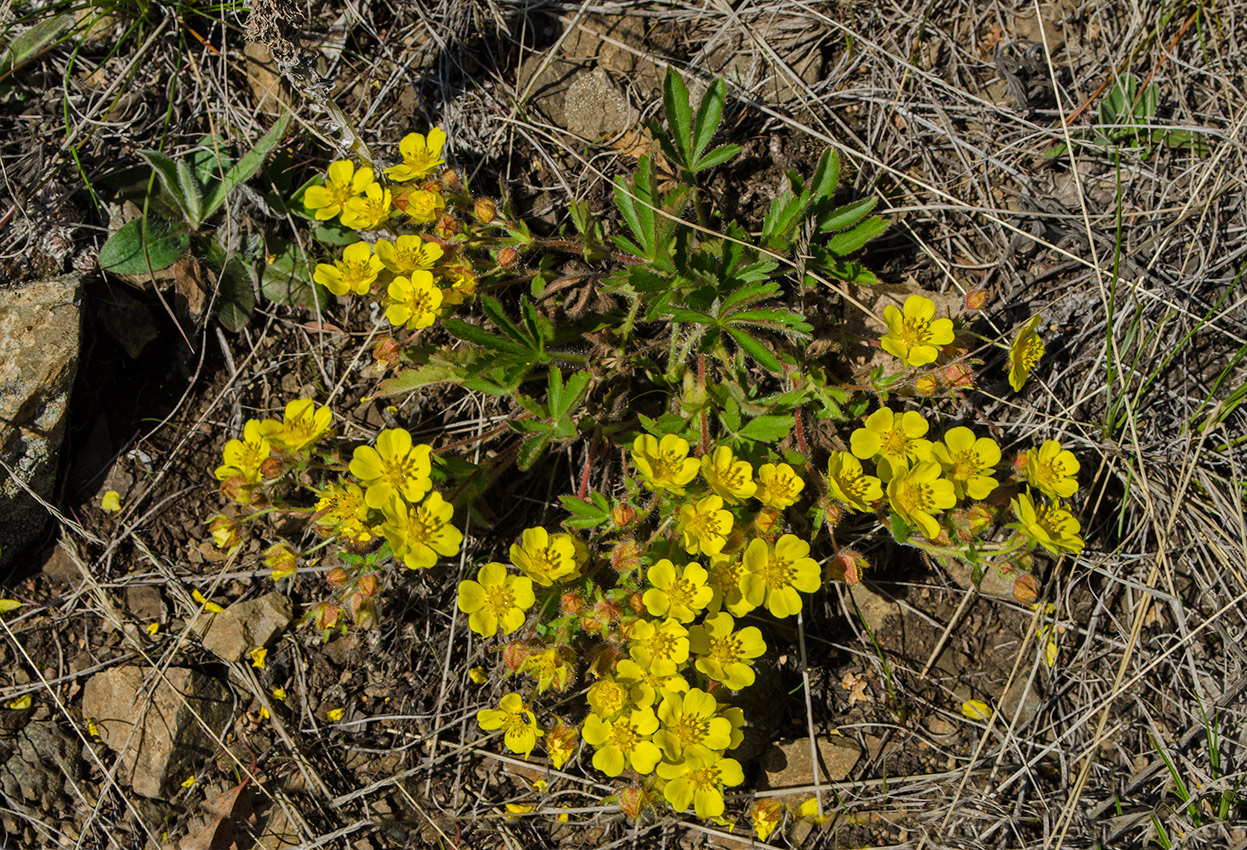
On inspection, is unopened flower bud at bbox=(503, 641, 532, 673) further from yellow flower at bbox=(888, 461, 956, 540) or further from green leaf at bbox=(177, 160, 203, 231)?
green leaf at bbox=(177, 160, 203, 231)

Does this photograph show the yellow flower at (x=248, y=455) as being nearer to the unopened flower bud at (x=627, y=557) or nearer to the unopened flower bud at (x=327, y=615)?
the unopened flower bud at (x=327, y=615)

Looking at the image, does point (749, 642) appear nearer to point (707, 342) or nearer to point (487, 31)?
point (707, 342)

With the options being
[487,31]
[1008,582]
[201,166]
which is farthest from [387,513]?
[1008,582]

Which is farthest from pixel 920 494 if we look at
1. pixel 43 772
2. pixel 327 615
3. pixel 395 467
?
pixel 43 772

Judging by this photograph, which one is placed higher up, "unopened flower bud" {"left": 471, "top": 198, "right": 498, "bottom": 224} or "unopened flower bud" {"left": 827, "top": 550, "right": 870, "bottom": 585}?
"unopened flower bud" {"left": 471, "top": 198, "right": 498, "bottom": 224}

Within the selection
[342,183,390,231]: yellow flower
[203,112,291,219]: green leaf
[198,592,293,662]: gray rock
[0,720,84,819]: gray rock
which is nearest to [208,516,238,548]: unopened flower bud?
[198,592,293,662]: gray rock

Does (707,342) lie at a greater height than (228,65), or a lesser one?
lesser
